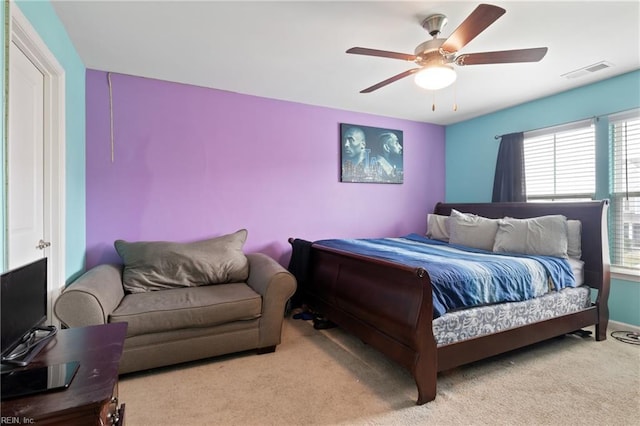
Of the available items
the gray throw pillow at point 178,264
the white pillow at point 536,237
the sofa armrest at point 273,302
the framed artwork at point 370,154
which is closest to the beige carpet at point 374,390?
the sofa armrest at point 273,302

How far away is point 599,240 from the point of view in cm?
269

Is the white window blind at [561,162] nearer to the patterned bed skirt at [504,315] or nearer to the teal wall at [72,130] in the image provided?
the patterned bed skirt at [504,315]

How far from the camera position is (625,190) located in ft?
9.36

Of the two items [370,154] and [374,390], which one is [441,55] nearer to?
[370,154]

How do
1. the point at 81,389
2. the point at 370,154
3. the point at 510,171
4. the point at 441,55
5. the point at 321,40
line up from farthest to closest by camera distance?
the point at 370,154
the point at 510,171
the point at 321,40
the point at 441,55
the point at 81,389

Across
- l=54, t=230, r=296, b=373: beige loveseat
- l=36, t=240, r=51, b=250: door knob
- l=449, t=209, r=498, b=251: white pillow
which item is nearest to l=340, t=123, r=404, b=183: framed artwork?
l=449, t=209, r=498, b=251: white pillow

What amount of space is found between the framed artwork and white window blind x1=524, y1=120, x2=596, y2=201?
4.90 ft

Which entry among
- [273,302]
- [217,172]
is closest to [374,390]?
[273,302]

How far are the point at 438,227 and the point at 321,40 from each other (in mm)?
2623

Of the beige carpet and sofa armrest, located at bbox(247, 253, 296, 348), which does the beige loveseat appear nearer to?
sofa armrest, located at bbox(247, 253, 296, 348)

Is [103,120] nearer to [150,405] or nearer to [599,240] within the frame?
[150,405]

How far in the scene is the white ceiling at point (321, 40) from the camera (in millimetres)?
1938

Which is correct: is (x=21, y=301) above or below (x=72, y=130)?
below

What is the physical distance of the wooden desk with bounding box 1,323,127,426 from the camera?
2.67 ft
